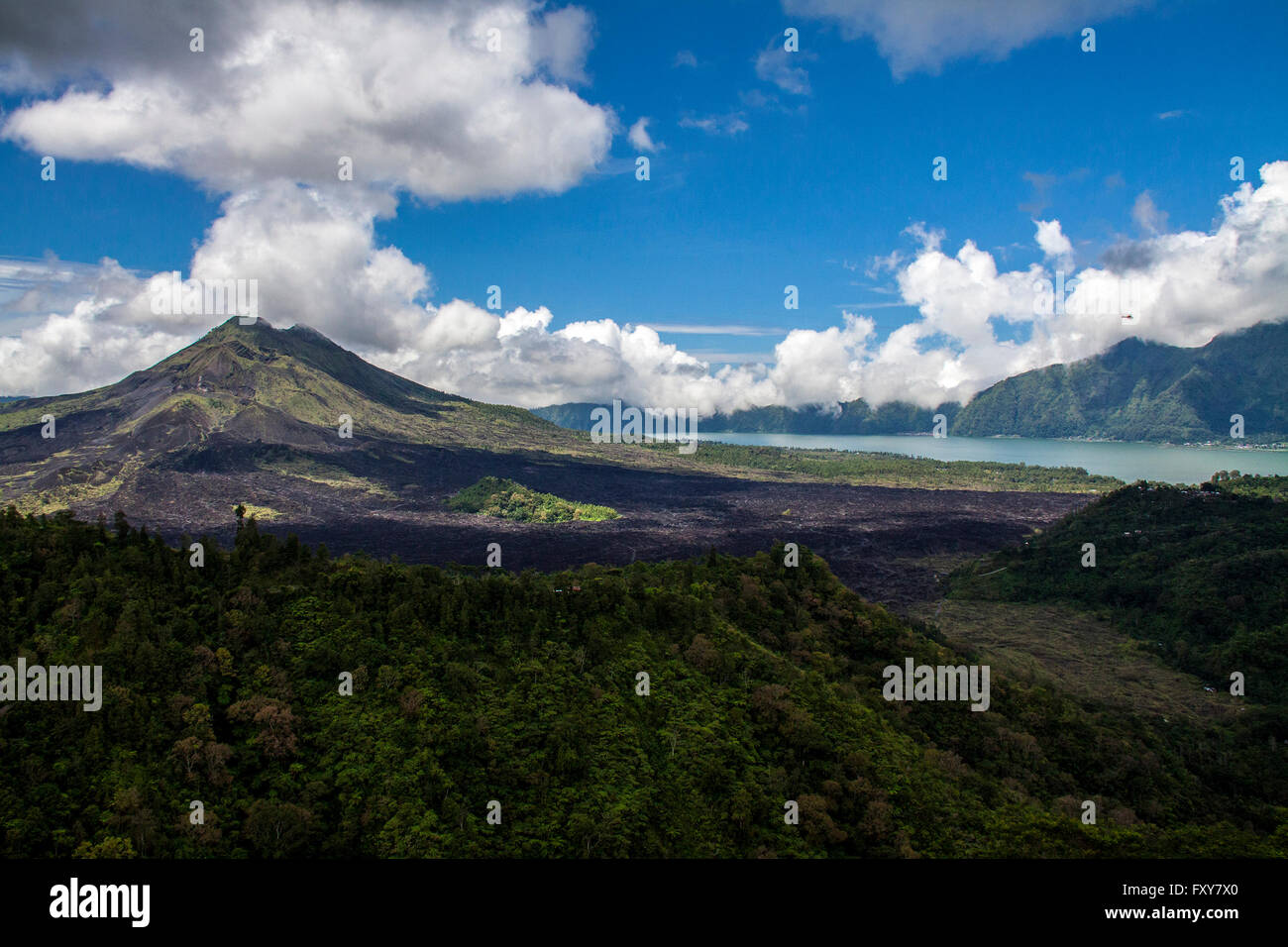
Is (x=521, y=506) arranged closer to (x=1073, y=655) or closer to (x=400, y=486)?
(x=400, y=486)

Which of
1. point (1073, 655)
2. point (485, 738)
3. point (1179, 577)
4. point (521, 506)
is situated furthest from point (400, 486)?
point (485, 738)

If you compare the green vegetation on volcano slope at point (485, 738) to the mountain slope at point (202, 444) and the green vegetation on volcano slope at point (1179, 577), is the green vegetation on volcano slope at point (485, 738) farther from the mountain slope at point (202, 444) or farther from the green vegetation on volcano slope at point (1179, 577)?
the mountain slope at point (202, 444)

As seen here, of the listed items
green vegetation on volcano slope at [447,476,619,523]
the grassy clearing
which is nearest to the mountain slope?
green vegetation on volcano slope at [447,476,619,523]

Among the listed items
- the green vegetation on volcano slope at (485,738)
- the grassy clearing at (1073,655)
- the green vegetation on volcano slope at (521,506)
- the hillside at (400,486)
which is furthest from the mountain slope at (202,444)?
the green vegetation on volcano slope at (485,738)

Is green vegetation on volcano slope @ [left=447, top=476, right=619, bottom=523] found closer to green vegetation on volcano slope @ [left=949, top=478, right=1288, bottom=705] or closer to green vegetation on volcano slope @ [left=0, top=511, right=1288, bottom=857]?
green vegetation on volcano slope @ [left=949, top=478, right=1288, bottom=705]

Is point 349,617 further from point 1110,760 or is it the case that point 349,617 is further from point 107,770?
point 1110,760

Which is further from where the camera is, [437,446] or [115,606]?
[437,446]
